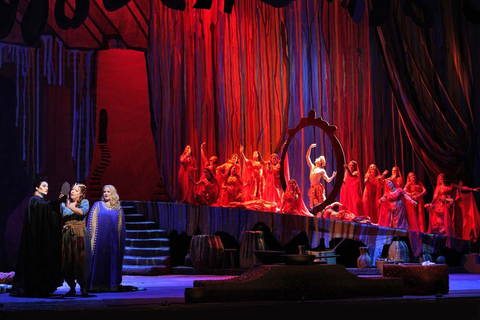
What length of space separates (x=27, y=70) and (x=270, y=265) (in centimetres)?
856

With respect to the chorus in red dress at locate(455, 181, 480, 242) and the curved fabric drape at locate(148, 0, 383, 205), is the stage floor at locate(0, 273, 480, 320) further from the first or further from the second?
the curved fabric drape at locate(148, 0, 383, 205)

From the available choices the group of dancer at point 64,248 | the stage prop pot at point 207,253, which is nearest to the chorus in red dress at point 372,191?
the stage prop pot at point 207,253

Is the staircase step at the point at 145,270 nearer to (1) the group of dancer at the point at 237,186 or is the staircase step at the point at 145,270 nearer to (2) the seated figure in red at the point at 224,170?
(1) the group of dancer at the point at 237,186

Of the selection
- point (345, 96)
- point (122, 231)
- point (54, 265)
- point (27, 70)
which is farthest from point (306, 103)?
point (54, 265)

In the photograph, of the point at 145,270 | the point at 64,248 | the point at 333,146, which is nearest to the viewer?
the point at 64,248

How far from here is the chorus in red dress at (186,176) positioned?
1277cm

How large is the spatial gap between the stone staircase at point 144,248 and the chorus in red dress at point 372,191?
411cm

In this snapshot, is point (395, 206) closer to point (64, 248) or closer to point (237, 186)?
point (237, 186)

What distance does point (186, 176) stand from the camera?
506 inches

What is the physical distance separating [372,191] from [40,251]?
25.4ft

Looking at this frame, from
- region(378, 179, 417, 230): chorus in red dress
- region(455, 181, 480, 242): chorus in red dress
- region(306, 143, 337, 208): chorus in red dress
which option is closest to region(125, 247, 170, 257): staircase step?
region(306, 143, 337, 208): chorus in red dress

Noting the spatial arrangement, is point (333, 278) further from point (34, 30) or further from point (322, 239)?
point (322, 239)

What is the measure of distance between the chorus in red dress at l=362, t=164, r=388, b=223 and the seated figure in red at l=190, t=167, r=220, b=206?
2.77 meters

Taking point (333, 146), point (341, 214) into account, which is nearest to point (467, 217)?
point (341, 214)
